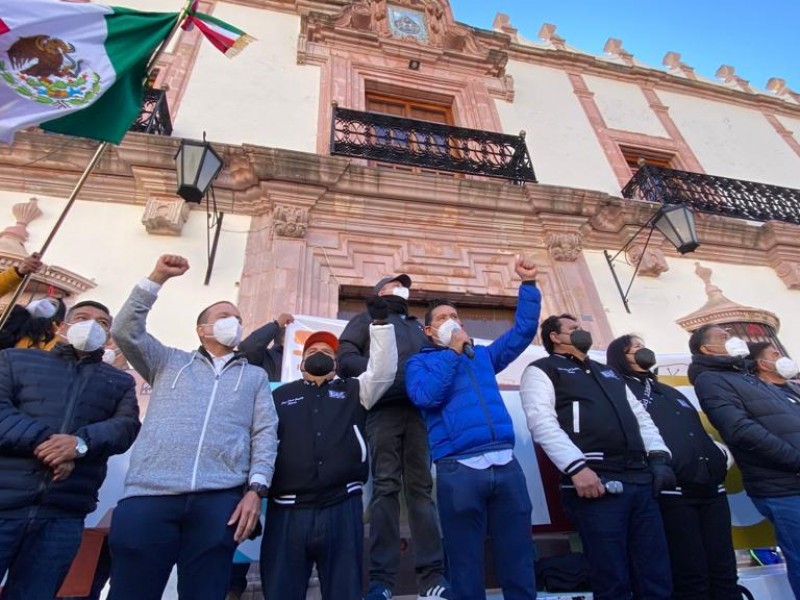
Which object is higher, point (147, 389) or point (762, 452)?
point (147, 389)

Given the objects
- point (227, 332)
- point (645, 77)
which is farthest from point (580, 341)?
point (645, 77)

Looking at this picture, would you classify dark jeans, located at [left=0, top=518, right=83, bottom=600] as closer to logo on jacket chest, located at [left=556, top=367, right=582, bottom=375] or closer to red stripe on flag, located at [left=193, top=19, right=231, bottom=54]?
logo on jacket chest, located at [left=556, top=367, right=582, bottom=375]

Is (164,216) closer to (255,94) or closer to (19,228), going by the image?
(19,228)

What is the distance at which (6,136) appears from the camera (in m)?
2.57

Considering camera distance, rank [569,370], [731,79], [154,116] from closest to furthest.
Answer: [569,370] → [154,116] → [731,79]

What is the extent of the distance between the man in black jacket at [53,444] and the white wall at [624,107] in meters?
9.21

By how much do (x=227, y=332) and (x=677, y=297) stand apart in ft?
19.4

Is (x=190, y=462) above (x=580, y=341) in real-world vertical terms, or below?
below

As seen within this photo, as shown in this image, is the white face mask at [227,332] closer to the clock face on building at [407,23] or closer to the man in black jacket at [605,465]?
the man in black jacket at [605,465]

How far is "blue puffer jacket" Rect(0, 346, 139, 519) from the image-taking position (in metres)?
1.86

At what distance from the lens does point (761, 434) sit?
2.54 m

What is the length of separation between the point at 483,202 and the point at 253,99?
3.69 meters

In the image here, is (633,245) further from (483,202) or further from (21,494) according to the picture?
(21,494)

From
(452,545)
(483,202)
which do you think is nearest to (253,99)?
(483,202)
